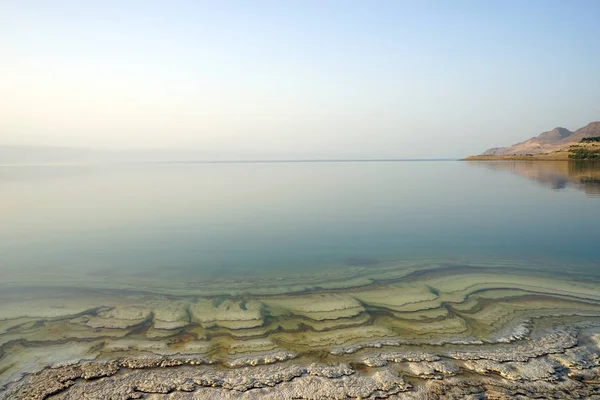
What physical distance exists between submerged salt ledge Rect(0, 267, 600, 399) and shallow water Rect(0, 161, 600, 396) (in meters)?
0.04

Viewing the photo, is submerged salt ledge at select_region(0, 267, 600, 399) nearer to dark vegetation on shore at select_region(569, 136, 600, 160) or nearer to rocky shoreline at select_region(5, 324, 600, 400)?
rocky shoreline at select_region(5, 324, 600, 400)

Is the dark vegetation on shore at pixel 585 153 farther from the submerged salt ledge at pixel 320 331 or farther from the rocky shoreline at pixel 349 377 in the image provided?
the rocky shoreline at pixel 349 377

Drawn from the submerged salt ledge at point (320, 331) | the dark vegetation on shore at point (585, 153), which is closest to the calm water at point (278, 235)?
the submerged salt ledge at point (320, 331)

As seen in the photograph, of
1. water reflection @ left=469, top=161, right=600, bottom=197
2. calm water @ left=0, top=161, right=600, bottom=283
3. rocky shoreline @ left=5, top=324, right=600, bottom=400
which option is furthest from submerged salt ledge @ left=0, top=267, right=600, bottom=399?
water reflection @ left=469, top=161, right=600, bottom=197

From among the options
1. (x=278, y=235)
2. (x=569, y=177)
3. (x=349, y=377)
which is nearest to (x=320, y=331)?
(x=349, y=377)

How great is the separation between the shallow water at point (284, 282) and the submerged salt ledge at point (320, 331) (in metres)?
0.04

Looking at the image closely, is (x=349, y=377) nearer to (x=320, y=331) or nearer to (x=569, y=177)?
(x=320, y=331)

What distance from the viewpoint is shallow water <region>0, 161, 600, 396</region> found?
6.06 m

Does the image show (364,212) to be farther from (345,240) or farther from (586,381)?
(586,381)

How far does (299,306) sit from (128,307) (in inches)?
147

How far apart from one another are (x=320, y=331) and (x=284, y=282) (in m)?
2.74

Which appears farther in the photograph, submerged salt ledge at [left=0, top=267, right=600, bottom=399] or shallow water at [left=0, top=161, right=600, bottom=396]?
shallow water at [left=0, top=161, right=600, bottom=396]

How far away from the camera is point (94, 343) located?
5.97 metres

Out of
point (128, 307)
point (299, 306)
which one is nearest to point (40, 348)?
point (128, 307)
